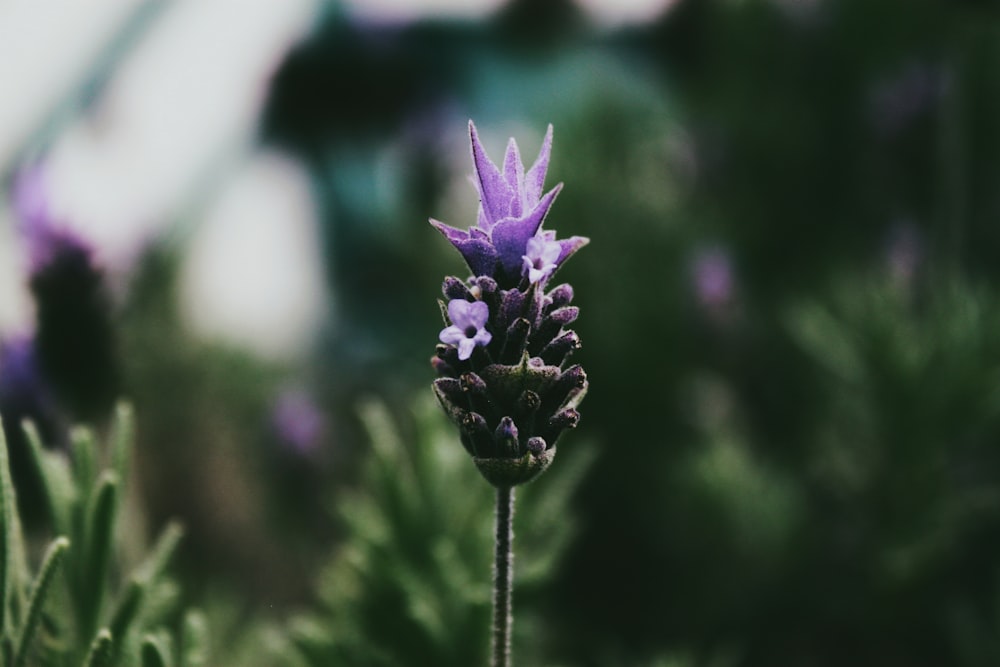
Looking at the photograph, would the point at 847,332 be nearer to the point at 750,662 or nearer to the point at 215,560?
the point at 750,662

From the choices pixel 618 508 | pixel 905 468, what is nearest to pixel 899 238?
pixel 905 468

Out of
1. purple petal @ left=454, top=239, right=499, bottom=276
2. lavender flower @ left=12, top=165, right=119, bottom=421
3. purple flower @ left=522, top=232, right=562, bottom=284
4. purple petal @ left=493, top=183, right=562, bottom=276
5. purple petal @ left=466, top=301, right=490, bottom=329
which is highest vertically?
lavender flower @ left=12, top=165, right=119, bottom=421

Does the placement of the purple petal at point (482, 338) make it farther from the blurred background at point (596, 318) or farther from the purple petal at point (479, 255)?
the blurred background at point (596, 318)

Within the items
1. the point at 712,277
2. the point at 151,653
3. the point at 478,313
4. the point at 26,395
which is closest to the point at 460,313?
the point at 478,313

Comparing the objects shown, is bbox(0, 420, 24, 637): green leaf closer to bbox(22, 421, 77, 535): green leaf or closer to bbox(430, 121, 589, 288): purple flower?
bbox(22, 421, 77, 535): green leaf

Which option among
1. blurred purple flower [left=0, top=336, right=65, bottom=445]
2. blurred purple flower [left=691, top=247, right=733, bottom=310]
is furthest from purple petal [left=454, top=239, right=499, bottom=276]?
blurred purple flower [left=691, top=247, right=733, bottom=310]

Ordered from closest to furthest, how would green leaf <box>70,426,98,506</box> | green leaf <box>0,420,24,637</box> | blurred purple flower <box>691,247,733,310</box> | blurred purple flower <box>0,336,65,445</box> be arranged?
green leaf <box>0,420,24,637</box> < green leaf <box>70,426,98,506</box> < blurred purple flower <box>0,336,65,445</box> < blurred purple flower <box>691,247,733,310</box>

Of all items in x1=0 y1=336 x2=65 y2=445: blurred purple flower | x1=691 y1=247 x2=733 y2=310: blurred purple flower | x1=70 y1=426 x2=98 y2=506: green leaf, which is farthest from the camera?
x1=691 y1=247 x2=733 y2=310: blurred purple flower

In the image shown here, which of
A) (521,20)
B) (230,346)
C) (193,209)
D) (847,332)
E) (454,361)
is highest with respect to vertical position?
(521,20)

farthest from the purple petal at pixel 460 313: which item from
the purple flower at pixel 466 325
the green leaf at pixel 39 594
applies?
the green leaf at pixel 39 594
